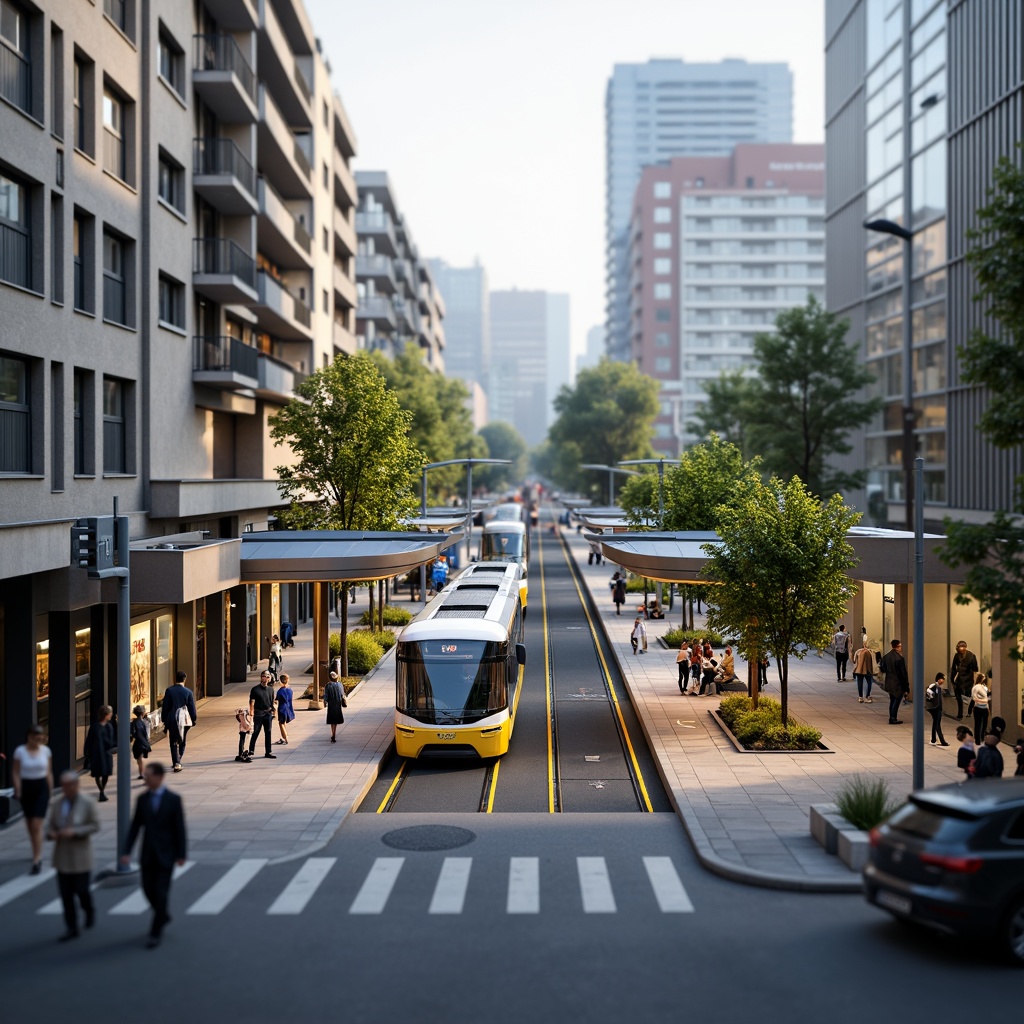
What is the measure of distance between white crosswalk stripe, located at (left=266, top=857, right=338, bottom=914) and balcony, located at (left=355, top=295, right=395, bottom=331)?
212ft

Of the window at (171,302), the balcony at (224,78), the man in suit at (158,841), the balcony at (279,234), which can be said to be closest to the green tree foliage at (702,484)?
the balcony at (279,234)

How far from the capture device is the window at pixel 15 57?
2031cm

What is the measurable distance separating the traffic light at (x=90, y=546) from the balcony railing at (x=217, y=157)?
19.3 meters

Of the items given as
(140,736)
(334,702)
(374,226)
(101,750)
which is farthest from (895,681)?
(374,226)

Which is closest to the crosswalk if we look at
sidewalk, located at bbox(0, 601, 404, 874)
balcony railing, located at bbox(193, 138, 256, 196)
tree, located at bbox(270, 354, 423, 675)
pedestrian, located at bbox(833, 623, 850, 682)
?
sidewalk, located at bbox(0, 601, 404, 874)

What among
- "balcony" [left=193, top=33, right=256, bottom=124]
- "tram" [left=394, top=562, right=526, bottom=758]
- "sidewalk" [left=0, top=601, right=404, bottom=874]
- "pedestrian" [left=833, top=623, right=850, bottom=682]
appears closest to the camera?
"sidewalk" [left=0, top=601, right=404, bottom=874]

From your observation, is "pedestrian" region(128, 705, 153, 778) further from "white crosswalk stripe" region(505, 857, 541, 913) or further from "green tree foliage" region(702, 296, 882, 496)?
"green tree foliage" region(702, 296, 882, 496)

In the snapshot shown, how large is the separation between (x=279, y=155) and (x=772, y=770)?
30903mm

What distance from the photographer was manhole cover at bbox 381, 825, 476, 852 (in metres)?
17.2


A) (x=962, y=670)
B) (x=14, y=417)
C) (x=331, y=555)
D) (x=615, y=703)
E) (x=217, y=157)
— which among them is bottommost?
(x=615, y=703)

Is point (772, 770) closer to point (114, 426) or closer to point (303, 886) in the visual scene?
point (303, 886)

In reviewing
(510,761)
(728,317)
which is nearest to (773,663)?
(510,761)

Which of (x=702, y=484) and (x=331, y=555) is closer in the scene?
(x=331, y=555)

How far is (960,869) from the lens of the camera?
11.8m
